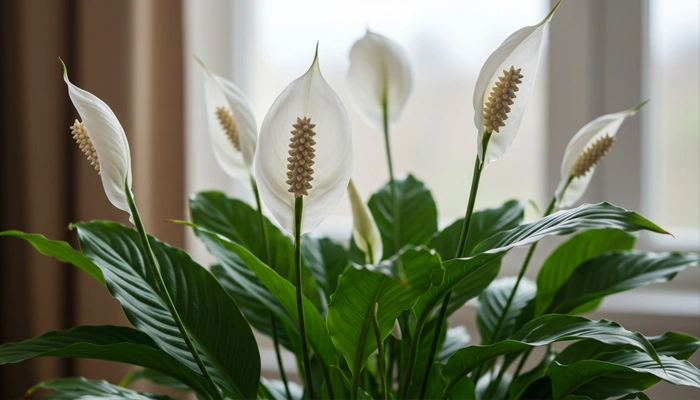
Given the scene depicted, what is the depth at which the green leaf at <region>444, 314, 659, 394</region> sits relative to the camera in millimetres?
530

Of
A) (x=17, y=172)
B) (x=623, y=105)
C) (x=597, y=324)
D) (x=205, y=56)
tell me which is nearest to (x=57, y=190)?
(x=17, y=172)

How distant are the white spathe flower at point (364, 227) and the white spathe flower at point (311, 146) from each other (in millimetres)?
116

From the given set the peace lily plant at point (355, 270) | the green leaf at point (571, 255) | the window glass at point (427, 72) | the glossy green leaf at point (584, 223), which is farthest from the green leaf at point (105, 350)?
the window glass at point (427, 72)

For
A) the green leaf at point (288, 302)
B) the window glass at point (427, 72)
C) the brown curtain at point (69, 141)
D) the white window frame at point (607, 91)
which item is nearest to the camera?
the green leaf at point (288, 302)

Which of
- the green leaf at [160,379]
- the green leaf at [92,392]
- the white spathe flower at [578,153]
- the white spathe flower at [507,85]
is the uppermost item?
the white spathe flower at [507,85]

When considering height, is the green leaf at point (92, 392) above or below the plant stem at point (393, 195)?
below

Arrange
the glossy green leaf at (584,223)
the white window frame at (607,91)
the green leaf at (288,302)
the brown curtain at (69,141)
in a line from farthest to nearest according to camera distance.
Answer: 1. the white window frame at (607,91)
2. the brown curtain at (69,141)
3. the green leaf at (288,302)
4. the glossy green leaf at (584,223)

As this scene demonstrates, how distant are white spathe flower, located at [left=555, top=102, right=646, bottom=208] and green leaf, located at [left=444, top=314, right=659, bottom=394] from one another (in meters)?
0.16

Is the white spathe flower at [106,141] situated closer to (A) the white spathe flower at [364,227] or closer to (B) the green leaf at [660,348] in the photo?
(A) the white spathe flower at [364,227]

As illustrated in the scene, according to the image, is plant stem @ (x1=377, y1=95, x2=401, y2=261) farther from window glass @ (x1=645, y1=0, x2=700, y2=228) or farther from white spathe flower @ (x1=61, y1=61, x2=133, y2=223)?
window glass @ (x1=645, y1=0, x2=700, y2=228)

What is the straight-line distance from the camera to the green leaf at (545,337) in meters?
0.53

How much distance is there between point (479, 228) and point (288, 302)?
0.98 feet

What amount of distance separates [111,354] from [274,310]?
0.20m

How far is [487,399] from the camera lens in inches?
28.7
